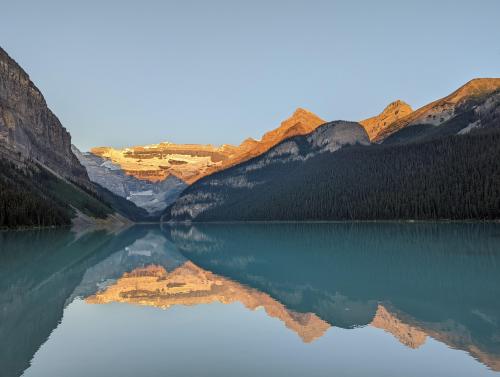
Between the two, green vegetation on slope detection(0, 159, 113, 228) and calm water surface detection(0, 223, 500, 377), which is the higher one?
green vegetation on slope detection(0, 159, 113, 228)

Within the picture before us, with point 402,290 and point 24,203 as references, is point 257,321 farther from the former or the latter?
point 24,203

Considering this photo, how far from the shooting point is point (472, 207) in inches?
5910

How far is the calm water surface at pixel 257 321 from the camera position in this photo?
55.5 feet

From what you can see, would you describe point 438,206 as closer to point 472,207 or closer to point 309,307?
point 472,207

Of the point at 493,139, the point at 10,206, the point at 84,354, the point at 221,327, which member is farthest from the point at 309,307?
the point at 493,139

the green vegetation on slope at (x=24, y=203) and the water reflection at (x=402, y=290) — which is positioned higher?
the green vegetation on slope at (x=24, y=203)

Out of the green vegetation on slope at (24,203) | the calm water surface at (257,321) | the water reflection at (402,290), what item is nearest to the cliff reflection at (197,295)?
the calm water surface at (257,321)

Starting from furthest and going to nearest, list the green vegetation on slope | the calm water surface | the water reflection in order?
the green vegetation on slope < the water reflection < the calm water surface

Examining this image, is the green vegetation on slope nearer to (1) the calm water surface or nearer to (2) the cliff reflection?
(1) the calm water surface

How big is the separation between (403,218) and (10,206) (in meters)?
131

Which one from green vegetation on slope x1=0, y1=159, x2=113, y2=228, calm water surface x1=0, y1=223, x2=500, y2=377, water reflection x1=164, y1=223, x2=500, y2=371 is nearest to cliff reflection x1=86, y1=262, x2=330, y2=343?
calm water surface x1=0, y1=223, x2=500, y2=377

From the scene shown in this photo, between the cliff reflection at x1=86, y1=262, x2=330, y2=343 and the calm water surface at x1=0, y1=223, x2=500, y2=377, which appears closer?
the calm water surface at x1=0, y1=223, x2=500, y2=377

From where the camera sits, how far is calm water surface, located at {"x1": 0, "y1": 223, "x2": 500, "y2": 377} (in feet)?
55.5

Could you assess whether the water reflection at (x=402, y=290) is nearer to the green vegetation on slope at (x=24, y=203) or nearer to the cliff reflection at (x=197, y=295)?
the cliff reflection at (x=197, y=295)
